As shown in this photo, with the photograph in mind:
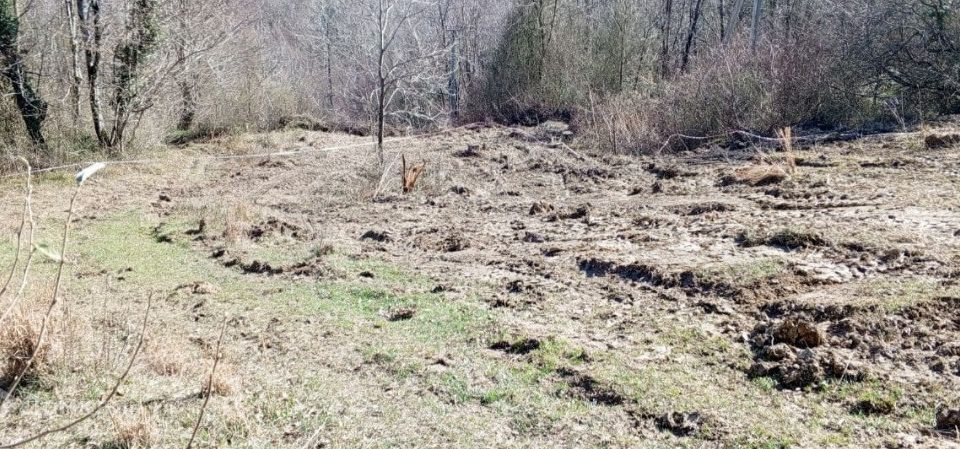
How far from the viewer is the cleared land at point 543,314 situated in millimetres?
3939

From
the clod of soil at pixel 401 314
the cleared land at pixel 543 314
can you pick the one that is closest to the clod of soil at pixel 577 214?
the cleared land at pixel 543 314

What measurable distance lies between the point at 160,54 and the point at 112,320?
12138mm

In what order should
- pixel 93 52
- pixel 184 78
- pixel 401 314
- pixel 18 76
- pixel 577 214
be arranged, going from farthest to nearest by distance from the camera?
pixel 184 78
pixel 93 52
pixel 18 76
pixel 577 214
pixel 401 314

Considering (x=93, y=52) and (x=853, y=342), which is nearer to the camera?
(x=853, y=342)

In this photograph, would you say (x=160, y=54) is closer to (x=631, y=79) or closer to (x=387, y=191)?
(x=387, y=191)

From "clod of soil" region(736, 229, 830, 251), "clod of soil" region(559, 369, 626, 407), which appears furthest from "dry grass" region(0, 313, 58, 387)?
"clod of soil" region(736, 229, 830, 251)

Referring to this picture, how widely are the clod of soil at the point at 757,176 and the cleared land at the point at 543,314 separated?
0.14 feet

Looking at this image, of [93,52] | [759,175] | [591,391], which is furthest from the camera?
[93,52]

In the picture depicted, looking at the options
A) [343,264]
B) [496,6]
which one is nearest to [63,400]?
[343,264]

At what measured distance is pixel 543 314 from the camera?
5.82m

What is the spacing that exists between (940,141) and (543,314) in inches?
290

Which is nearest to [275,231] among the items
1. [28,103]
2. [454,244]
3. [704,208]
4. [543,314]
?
[454,244]

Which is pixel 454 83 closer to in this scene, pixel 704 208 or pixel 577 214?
pixel 577 214

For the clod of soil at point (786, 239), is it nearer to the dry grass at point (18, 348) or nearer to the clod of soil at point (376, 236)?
the clod of soil at point (376, 236)
